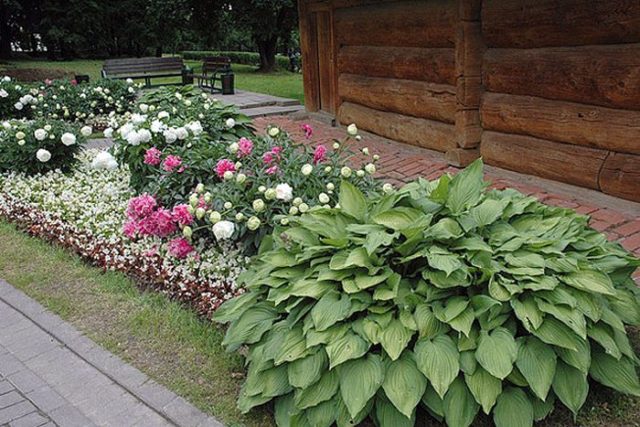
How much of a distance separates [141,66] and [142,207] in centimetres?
1089

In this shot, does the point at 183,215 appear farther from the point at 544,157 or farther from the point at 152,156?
the point at 544,157

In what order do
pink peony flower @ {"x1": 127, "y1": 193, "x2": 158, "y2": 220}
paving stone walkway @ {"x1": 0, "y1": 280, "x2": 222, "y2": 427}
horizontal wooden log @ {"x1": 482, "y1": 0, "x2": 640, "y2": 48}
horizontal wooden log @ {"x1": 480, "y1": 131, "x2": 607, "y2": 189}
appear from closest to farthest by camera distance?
paving stone walkway @ {"x1": 0, "y1": 280, "x2": 222, "y2": 427}, pink peony flower @ {"x1": 127, "y1": 193, "x2": 158, "y2": 220}, horizontal wooden log @ {"x1": 482, "y1": 0, "x2": 640, "y2": 48}, horizontal wooden log @ {"x1": 480, "y1": 131, "x2": 607, "y2": 189}

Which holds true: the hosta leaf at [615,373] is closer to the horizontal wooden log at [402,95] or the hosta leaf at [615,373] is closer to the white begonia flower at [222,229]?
the white begonia flower at [222,229]

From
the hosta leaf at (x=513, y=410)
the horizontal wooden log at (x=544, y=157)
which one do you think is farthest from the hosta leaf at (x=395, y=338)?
the horizontal wooden log at (x=544, y=157)

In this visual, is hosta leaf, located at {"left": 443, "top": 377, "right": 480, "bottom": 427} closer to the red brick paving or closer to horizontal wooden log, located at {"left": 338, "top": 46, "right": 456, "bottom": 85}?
the red brick paving

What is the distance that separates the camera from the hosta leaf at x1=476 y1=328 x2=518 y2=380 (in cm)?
224

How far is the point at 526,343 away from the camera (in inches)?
94.3

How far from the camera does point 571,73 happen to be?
502cm

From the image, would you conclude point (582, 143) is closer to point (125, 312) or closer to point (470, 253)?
point (470, 253)

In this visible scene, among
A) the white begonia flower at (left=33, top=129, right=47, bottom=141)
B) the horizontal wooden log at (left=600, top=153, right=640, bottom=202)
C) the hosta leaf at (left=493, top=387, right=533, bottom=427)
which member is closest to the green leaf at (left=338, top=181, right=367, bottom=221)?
the hosta leaf at (left=493, top=387, right=533, bottom=427)

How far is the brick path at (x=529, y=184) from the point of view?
4.43 metres

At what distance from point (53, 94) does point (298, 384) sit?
898cm

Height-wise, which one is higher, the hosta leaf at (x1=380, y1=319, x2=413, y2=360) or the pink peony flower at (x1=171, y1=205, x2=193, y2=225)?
the pink peony flower at (x1=171, y1=205, x2=193, y2=225)

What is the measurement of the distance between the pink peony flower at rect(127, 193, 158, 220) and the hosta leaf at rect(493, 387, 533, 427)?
2.88 m
